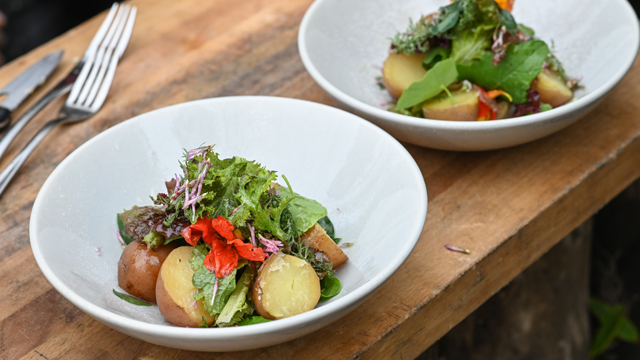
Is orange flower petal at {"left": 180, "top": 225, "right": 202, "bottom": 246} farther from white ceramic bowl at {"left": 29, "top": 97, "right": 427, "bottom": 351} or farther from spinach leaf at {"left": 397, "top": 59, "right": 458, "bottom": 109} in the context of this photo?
spinach leaf at {"left": 397, "top": 59, "right": 458, "bottom": 109}

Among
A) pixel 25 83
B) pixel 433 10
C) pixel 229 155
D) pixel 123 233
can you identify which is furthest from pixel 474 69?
pixel 25 83

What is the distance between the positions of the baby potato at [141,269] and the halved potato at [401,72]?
0.78 meters

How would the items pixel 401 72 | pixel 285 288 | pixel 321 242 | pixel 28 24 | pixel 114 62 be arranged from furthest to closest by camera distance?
pixel 28 24 → pixel 114 62 → pixel 401 72 → pixel 321 242 → pixel 285 288

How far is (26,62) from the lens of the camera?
1.92 metres

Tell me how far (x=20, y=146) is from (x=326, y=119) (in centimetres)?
89

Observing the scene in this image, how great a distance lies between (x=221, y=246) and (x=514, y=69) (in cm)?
88

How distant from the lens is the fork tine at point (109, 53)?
1715mm

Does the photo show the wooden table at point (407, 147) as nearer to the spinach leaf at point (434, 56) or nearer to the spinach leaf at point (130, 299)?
the spinach leaf at point (130, 299)

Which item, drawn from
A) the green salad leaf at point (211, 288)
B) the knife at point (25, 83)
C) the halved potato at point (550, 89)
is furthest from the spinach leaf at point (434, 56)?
the knife at point (25, 83)

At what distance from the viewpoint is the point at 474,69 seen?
1435mm

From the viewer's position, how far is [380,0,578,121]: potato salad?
1.38 m

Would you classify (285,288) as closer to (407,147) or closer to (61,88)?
(407,147)

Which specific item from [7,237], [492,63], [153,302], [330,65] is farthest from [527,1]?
[7,237]

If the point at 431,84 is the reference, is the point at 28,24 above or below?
below
